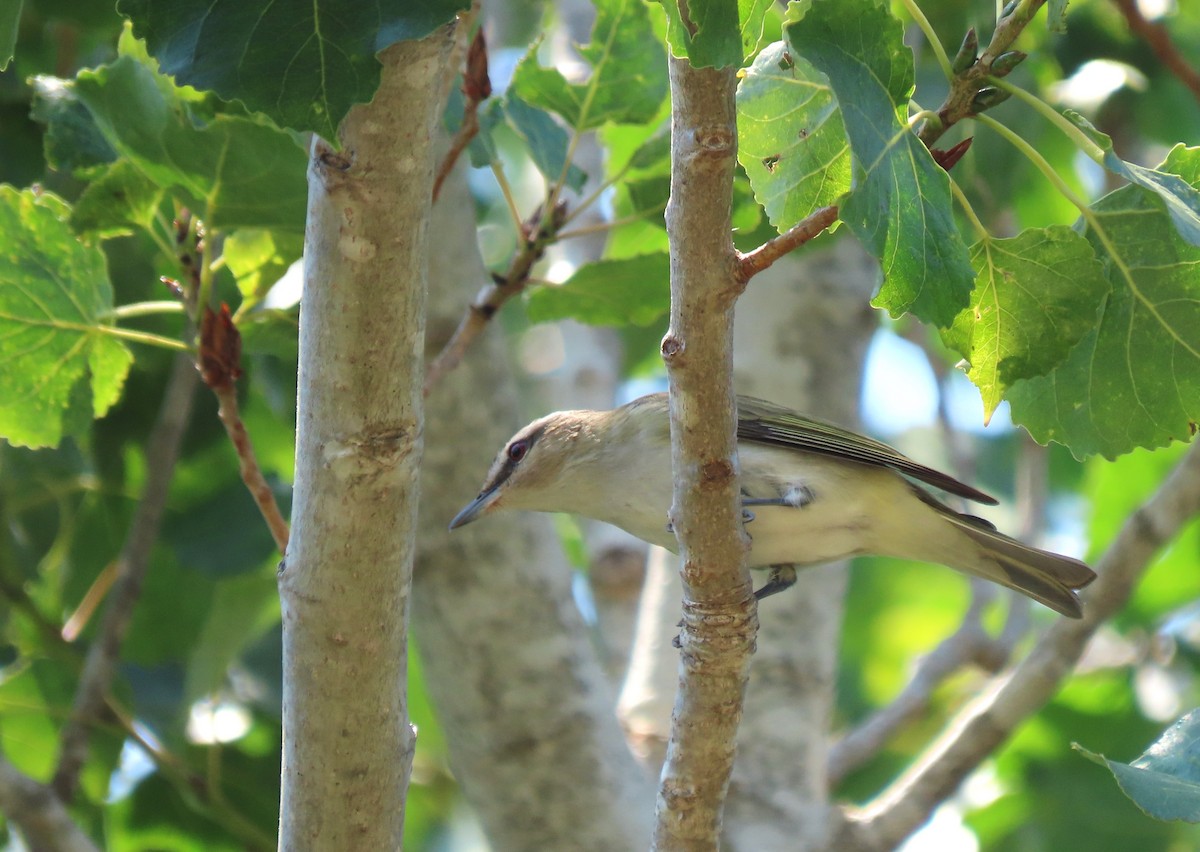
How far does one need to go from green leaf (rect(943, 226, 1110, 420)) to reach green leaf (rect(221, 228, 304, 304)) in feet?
5.48

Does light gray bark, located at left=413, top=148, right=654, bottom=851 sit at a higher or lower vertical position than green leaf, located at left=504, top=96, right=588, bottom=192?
lower

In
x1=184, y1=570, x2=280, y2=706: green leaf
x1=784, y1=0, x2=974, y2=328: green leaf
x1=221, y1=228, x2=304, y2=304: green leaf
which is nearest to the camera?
x1=784, y1=0, x2=974, y2=328: green leaf

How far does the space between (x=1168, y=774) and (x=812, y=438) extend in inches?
63.6

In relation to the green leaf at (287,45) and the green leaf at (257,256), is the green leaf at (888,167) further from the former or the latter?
the green leaf at (257,256)

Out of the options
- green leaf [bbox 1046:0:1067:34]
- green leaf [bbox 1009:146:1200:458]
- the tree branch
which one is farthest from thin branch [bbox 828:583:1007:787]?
green leaf [bbox 1046:0:1067:34]

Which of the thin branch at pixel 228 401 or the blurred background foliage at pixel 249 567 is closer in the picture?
the thin branch at pixel 228 401

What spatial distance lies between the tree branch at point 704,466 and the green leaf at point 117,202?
1.49 m

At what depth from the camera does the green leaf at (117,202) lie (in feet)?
9.56

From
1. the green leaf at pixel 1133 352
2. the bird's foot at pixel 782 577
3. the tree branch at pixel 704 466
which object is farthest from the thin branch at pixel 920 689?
the green leaf at pixel 1133 352

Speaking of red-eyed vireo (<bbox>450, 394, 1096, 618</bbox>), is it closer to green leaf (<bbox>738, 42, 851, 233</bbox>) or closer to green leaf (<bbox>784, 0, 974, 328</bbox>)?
green leaf (<bbox>738, 42, 851, 233</bbox>)

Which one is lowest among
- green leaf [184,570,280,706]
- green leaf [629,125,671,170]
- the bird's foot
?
green leaf [184,570,280,706]

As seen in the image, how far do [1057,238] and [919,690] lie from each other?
3.14 meters

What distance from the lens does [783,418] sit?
3.83 m

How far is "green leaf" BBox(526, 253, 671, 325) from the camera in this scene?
11.2ft
